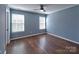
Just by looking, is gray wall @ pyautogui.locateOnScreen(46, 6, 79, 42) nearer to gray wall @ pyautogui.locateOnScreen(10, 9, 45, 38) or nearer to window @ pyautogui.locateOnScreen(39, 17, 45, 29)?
window @ pyautogui.locateOnScreen(39, 17, 45, 29)

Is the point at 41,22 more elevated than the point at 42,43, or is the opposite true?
the point at 41,22

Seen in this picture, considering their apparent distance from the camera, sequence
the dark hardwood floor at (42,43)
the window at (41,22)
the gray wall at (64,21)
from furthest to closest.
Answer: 1. the gray wall at (64,21)
2. the window at (41,22)
3. the dark hardwood floor at (42,43)

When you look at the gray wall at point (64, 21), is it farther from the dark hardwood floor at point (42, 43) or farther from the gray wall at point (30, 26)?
the gray wall at point (30, 26)

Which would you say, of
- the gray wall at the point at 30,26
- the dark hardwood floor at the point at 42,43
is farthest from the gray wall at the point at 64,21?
the gray wall at the point at 30,26

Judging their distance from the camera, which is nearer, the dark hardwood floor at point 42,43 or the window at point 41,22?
the dark hardwood floor at point 42,43

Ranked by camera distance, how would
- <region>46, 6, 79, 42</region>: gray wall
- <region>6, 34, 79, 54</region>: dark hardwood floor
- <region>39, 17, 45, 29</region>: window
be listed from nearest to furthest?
1. <region>6, 34, 79, 54</region>: dark hardwood floor
2. <region>39, 17, 45, 29</region>: window
3. <region>46, 6, 79, 42</region>: gray wall

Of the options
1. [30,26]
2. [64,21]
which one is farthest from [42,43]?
[64,21]

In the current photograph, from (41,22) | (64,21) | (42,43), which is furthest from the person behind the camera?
(64,21)

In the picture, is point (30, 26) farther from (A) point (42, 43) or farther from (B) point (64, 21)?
(B) point (64, 21)

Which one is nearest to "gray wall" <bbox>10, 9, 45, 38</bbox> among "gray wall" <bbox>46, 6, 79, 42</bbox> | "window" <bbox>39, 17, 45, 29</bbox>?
"window" <bbox>39, 17, 45, 29</bbox>
